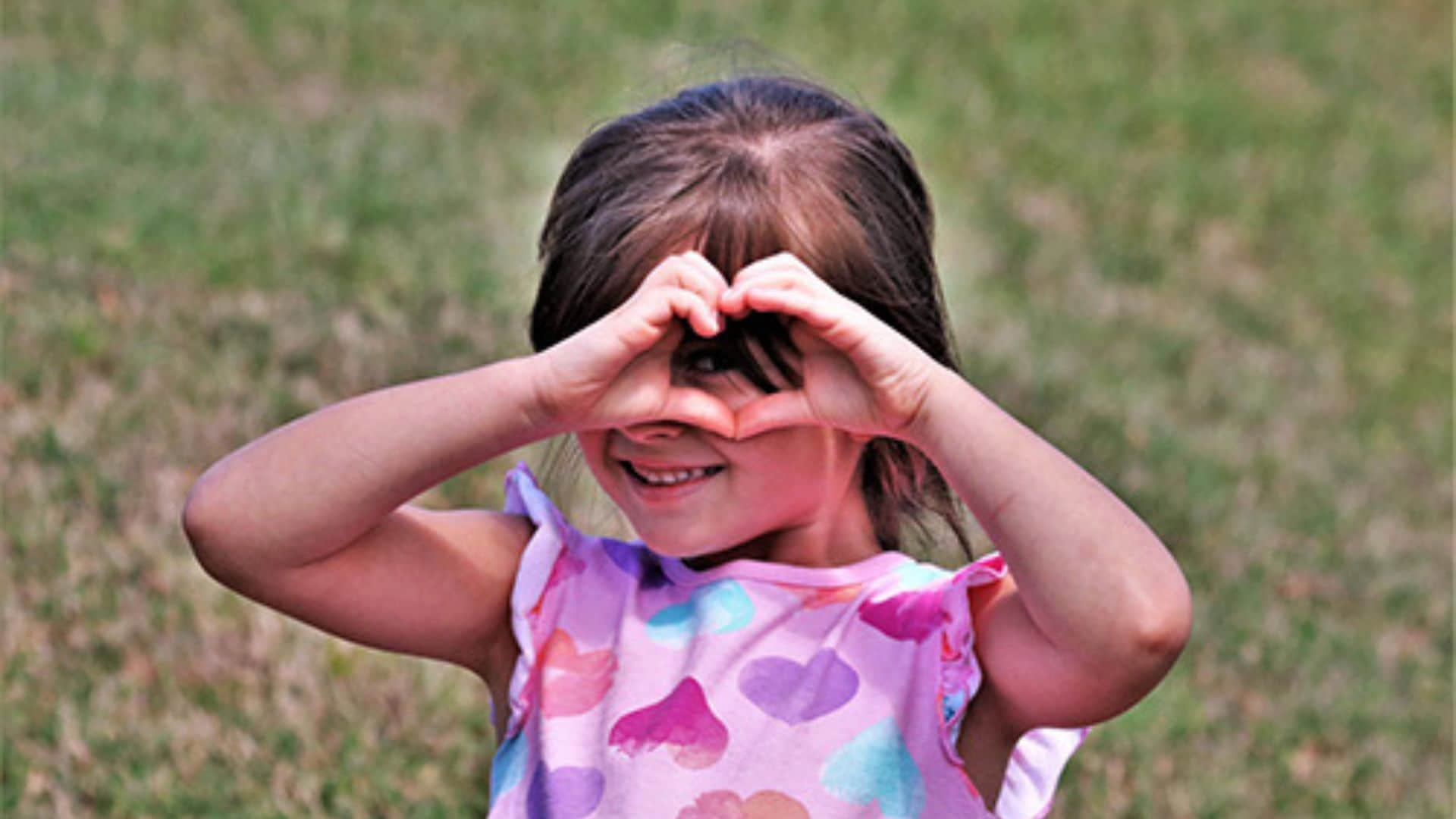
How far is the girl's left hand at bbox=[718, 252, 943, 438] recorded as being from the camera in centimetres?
222

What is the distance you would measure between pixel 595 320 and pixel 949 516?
0.60 meters

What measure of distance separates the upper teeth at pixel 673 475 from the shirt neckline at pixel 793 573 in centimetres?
17

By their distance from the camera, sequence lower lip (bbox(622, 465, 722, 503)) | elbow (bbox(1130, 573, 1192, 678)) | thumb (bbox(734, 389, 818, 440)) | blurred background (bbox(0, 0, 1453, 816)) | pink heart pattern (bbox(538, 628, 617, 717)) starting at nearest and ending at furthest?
elbow (bbox(1130, 573, 1192, 678)) → thumb (bbox(734, 389, 818, 440)) → lower lip (bbox(622, 465, 722, 503)) → pink heart pattern (bbox(538, 628, 617, 717)) → blurred background (bbox(0, 0, 1453, 816))

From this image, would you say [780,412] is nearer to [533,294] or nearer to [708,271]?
[708,271]

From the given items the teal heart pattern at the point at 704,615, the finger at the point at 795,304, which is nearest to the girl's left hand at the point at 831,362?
the finger at the point at 795,304

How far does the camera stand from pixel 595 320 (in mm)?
2480

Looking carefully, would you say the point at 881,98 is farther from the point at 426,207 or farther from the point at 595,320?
the point at 595,320

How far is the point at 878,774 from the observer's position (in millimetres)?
2451

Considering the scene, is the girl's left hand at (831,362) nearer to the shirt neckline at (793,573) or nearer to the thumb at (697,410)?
the thumb at (697,410)

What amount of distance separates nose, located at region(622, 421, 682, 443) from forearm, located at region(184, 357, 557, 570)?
105 millimetres

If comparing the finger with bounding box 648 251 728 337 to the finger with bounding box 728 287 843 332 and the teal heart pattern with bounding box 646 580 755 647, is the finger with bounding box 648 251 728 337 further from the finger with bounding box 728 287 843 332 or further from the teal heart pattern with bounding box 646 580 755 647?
the teal heart pattern with bounding box 646 580 755 647

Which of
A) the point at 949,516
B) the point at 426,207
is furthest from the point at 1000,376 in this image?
the point at 949,516

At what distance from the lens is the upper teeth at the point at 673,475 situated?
2428 mm

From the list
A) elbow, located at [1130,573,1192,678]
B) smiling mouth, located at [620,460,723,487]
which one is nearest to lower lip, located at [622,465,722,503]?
smiling mouth, located at [620,460,723,487]
